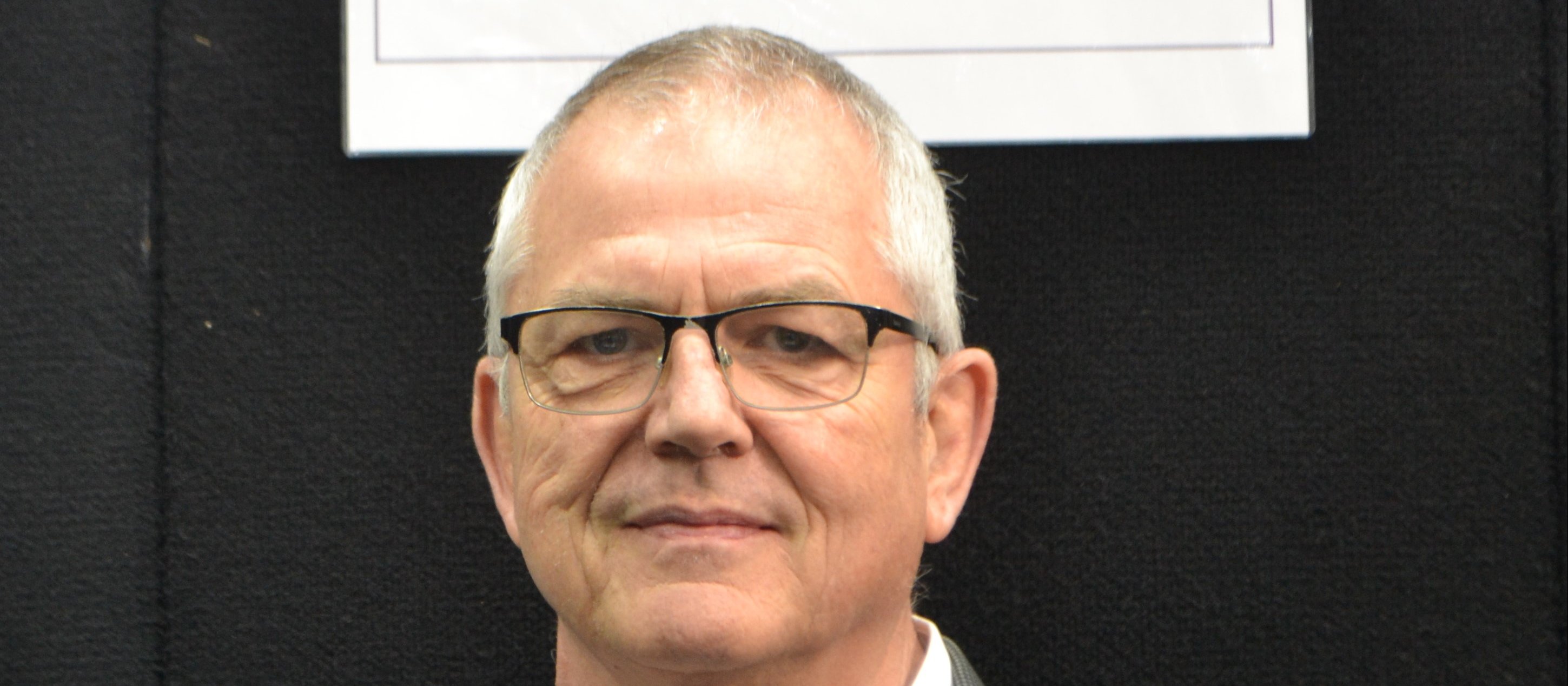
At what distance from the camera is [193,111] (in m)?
1.53

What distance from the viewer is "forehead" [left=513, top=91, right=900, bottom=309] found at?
1.08 meters

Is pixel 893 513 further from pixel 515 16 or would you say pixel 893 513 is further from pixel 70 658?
pixel 70 658

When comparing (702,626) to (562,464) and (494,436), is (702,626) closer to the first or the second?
(562,464)

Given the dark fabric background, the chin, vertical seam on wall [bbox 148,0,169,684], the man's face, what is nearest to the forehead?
the man's face

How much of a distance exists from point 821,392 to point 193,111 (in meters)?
0.91

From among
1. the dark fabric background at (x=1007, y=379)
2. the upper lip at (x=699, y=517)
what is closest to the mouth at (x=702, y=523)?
the upper lip at (x=699, y=517)

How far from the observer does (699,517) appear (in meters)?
1.07

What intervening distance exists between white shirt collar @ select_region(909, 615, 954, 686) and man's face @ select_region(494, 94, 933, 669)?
0.17 meters

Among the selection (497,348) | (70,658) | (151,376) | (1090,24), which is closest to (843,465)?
(497,348)

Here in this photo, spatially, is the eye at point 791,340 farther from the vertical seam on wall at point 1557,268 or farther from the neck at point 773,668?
the vertical seam on wall at point 1557,268

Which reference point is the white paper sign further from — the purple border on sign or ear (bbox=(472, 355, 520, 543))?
ear (bbox=(472, 355, 520, 543))

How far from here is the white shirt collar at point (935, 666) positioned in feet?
4.24

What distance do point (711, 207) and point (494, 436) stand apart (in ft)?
1.25

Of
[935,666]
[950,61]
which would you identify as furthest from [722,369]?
[950,61]
